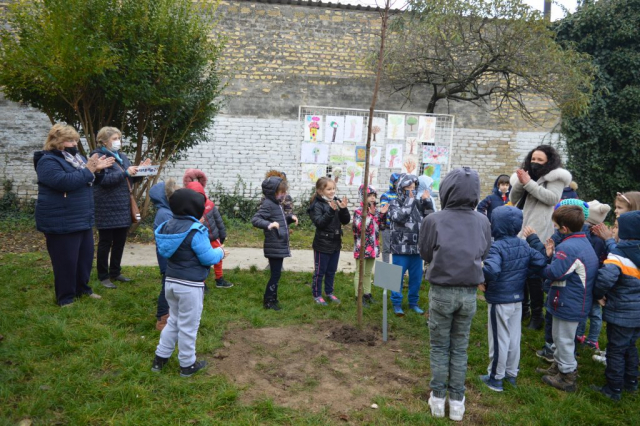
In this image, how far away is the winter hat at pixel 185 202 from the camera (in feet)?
11.7

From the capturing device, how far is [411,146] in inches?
377

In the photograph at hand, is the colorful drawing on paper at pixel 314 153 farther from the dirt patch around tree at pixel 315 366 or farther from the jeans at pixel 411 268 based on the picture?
the dirt patch around tree at pixel 315 366

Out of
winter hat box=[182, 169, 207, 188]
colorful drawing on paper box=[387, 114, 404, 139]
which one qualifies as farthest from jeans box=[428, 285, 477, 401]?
colorful drawing on paper box=[387, 114, 404, 139]

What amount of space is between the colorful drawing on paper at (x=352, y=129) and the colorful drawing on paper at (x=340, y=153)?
17 centimetres

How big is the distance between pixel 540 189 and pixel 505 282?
1.48 metres

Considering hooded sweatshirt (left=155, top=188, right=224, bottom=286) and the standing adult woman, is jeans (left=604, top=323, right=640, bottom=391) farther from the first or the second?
the standing adult woman

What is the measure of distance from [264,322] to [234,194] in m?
6.34

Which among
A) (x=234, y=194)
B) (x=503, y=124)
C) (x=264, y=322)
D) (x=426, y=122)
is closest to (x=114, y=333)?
(x=264, y=322)

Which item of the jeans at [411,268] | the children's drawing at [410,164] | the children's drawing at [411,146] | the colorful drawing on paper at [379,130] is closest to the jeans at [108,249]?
the jeans at [411,268]

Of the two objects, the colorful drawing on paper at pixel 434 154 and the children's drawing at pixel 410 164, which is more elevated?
the colorful drawing on paper at pixel 434 154

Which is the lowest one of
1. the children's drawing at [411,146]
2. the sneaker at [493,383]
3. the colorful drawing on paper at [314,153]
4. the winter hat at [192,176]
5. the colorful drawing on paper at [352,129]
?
the sneaker at [493,383]

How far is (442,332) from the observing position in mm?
3354

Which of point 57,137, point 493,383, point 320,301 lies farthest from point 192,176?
point 493,383

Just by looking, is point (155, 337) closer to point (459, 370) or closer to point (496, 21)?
point (459, 370)
